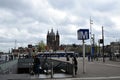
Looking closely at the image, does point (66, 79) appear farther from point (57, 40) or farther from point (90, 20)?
point (57, 40)

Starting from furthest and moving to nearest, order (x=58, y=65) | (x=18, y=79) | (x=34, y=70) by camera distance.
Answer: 1. (x=58, y=65)
2. (x=34, y=70)
3. (x=18, y=79)

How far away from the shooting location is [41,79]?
19484mm

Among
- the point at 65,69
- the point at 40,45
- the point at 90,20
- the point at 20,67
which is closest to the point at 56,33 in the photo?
the point at 40,45

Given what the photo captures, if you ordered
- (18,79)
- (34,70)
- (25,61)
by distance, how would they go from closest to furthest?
(18,79), (34,70), (25,61)

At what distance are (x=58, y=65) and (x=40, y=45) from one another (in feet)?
379

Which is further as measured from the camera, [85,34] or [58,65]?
[58,65]

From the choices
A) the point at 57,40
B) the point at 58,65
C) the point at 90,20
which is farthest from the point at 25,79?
the point at 57,40

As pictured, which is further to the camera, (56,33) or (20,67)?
(56,33)

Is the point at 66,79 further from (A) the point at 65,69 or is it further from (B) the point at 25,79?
(A) the point at 65,69

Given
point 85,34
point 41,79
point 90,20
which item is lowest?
point 41,79

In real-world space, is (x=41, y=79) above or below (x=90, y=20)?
below

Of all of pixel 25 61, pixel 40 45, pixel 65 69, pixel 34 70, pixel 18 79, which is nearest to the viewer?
pixel 18 79

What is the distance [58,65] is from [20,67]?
11159 millimetres

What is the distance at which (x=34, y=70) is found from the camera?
80.8 feet
